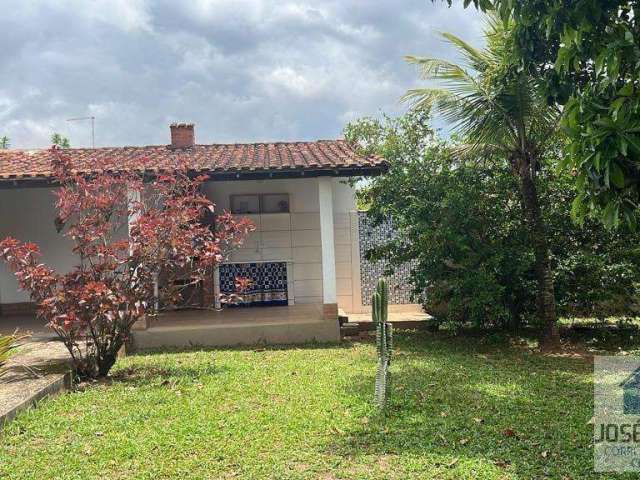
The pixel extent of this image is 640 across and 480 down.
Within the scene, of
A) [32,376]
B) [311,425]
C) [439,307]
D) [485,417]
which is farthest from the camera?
[439,307]

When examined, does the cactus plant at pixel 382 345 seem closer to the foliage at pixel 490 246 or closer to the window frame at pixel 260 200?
the foliage at pixel 490 246

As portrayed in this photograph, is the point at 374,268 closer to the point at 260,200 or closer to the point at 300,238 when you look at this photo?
Answer: the point at 300,238

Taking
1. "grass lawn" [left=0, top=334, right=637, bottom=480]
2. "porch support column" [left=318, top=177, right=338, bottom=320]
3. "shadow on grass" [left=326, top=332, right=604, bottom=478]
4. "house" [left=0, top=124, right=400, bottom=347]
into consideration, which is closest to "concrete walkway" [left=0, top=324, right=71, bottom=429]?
"grass lawn" [left=0, top=334, right=637, bottom=480]

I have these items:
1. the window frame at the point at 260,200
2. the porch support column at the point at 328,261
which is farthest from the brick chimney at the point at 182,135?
the porch support column at the point at 328,261

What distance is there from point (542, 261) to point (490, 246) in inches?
33.8

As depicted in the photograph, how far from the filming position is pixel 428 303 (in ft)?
32.7

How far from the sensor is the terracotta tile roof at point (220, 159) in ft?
31.3

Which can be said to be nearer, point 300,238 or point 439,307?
point 439,307

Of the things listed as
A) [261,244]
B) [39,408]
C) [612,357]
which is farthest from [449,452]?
[261,244]

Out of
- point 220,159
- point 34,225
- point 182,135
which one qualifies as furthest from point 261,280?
point 34,225

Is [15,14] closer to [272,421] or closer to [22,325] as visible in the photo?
[22,325]

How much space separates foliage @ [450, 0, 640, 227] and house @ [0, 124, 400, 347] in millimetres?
5669

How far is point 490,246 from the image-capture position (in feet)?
30.5

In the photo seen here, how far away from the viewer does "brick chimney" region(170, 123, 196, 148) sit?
512 inches
